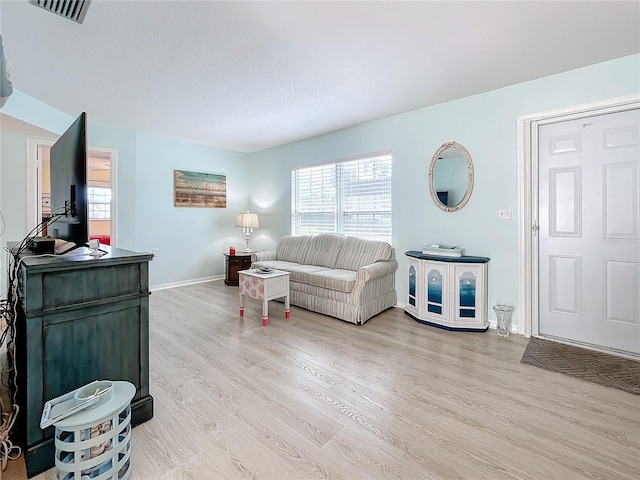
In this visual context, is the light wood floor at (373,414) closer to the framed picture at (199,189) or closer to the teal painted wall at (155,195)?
the teal painted wall at (155,195)

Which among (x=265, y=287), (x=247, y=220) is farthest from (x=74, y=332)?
(x=247, y=220)

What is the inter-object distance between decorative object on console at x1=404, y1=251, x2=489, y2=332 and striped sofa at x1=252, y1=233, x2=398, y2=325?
549 mm

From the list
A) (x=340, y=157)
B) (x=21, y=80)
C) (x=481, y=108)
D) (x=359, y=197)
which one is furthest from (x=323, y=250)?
(x=21, y=80)

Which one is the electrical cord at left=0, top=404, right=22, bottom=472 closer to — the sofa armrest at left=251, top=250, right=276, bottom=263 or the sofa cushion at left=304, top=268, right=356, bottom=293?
the sofa cushion at left=304, top=268, right=356, bottom=293

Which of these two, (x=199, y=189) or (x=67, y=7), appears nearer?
(x=67, y=7)

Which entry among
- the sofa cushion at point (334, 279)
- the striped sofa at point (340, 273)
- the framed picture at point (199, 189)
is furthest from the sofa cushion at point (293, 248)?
the framed picture at point (199, 189)

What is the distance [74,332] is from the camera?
4.77ft

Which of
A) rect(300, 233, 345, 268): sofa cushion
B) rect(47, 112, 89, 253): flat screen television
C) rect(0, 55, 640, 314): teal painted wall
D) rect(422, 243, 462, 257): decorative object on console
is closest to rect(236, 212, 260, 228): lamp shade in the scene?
rect(0, 55, 640, 314): teal painted wall

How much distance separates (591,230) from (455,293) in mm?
1283

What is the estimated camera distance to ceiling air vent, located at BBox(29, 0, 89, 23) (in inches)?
72.2

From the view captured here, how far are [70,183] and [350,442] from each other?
2.07 metres

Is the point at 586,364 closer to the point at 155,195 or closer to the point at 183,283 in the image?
the point at 183,283

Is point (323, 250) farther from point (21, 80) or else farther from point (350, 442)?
point (21, 80)

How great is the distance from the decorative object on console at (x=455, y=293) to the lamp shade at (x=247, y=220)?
3.21 meters
